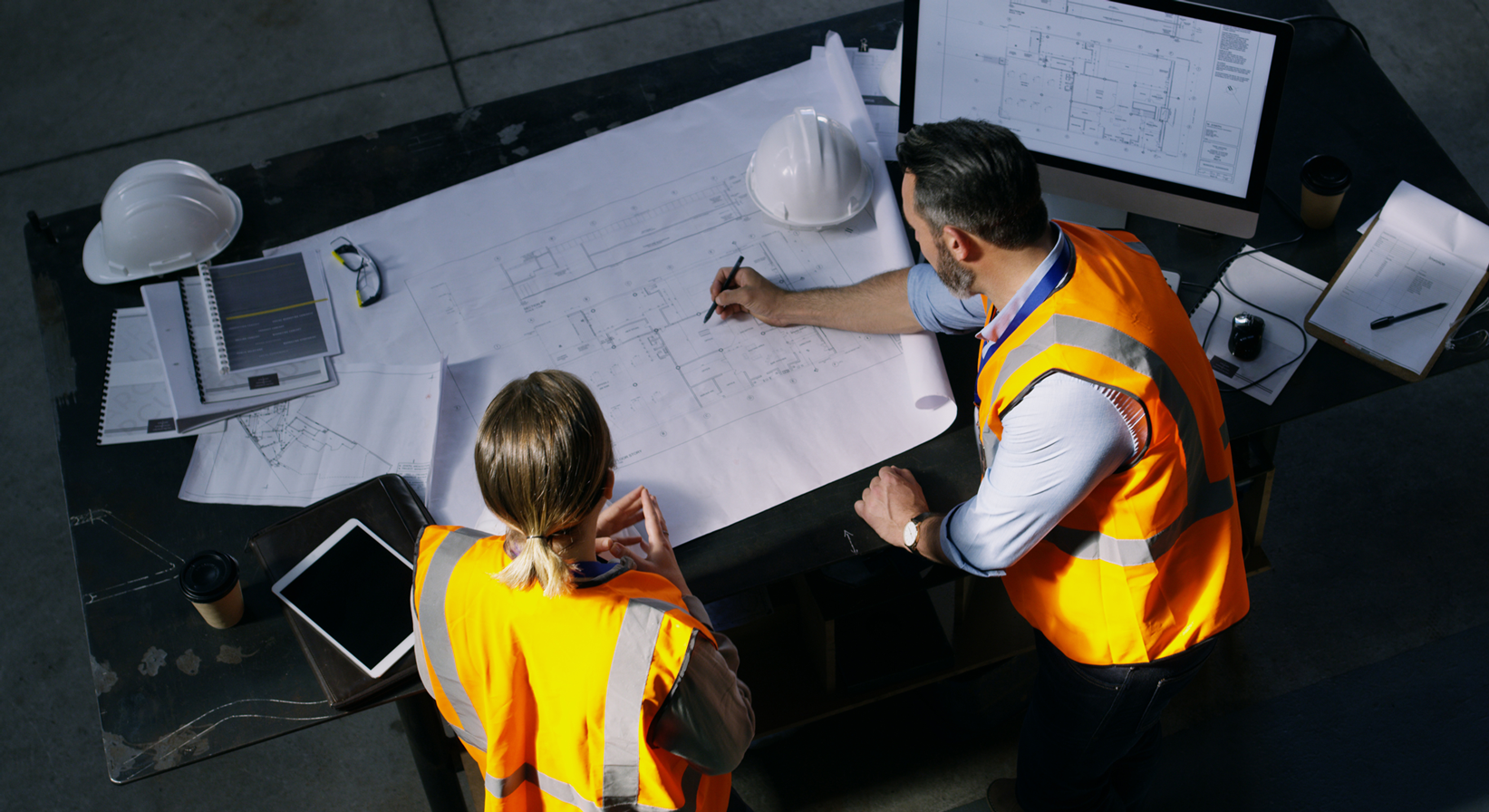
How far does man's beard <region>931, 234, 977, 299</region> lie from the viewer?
1.59 meters

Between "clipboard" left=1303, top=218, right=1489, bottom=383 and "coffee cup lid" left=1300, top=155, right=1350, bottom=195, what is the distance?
0.40 feet

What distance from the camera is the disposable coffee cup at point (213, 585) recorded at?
5.43ft

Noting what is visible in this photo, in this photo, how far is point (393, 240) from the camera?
2.18 m

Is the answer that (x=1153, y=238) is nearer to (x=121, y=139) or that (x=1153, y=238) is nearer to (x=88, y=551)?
(x=88, y=551)

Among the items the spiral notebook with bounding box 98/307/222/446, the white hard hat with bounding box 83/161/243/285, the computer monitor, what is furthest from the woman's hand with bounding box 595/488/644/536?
the white hard hat with bounding box 83/161/243/285

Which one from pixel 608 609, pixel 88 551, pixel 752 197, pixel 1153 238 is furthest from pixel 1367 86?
pixel 88 551

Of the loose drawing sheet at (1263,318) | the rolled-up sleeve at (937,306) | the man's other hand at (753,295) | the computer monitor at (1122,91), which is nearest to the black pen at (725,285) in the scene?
the man's other hand at (753,295)

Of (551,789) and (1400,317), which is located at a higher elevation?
(1400,317)

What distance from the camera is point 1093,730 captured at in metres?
1.91

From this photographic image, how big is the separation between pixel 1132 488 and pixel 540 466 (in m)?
0.85

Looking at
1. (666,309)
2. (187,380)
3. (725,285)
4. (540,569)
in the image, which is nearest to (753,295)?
(725,285)

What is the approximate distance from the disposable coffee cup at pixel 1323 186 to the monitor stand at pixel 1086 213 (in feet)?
1.15

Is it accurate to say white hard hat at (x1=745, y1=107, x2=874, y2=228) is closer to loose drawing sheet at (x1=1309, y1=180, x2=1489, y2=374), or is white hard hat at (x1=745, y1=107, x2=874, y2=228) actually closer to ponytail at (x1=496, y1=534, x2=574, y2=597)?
loose drawing sheet at (x1=1309, y1=180, x2=1489, y2=374)

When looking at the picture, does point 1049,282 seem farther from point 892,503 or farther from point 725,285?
point 725,285
